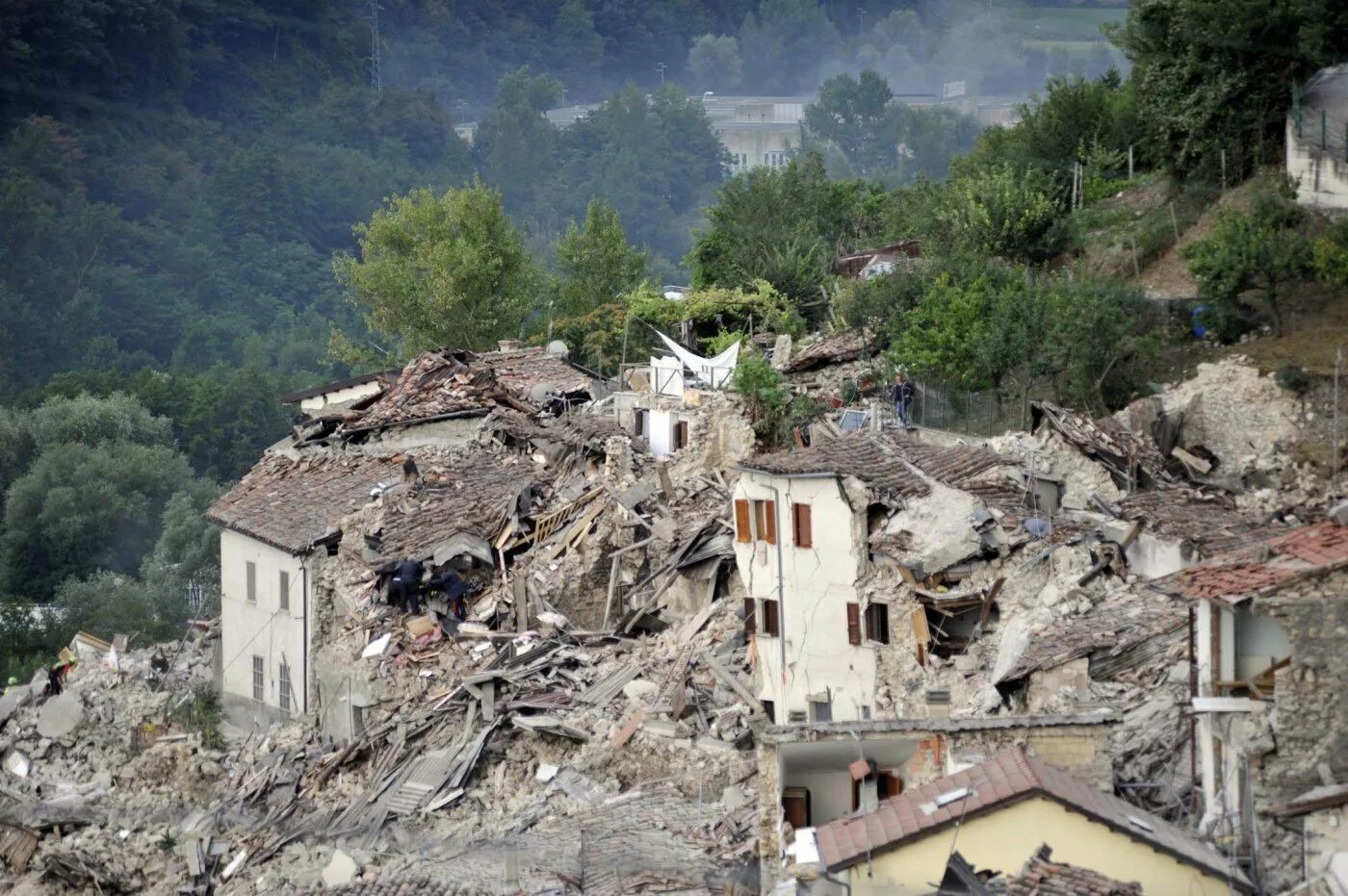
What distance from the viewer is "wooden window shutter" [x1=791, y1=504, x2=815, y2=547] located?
2970 centimetres

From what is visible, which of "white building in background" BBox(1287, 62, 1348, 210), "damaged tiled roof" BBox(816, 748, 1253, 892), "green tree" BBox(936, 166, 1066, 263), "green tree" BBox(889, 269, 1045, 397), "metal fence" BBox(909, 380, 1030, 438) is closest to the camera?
"damaged tiled roof" BBox(816, 748, 1253, 892)

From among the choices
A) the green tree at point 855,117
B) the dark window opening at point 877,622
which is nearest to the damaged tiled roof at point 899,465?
the dark window opening at point 877,622

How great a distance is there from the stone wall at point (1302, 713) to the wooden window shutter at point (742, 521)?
12206 millimetres

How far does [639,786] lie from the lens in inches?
1128

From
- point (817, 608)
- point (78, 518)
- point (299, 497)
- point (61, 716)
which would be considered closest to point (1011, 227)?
point (299, 497)

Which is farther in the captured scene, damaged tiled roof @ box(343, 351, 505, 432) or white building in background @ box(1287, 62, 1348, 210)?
damaged tiled roof @ box(343, 351, 505, 432)

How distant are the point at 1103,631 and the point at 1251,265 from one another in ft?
45.4

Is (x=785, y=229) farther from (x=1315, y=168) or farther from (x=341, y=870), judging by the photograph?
(x=341, y=870)

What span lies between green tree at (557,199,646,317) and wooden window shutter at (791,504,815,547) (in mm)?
38190

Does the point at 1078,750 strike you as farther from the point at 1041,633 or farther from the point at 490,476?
the point at 490,476

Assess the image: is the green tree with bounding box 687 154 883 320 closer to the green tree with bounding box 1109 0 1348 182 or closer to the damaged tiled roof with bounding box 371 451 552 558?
the green tree with bounding box 1109 0 1348 182

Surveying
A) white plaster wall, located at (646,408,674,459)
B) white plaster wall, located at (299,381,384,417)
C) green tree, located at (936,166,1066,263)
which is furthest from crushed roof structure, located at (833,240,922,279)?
white plaster wall, located at (646,408,674,459)

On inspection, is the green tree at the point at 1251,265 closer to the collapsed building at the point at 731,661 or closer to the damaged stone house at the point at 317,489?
the collapsed building at the point at 731,661

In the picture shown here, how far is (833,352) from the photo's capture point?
1790 inches
